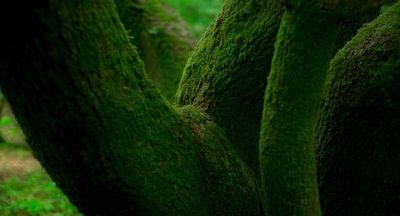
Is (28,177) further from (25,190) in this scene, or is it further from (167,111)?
(167,111)

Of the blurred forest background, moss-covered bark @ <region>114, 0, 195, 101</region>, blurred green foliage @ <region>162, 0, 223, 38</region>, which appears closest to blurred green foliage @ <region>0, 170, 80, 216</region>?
the blurred forest background

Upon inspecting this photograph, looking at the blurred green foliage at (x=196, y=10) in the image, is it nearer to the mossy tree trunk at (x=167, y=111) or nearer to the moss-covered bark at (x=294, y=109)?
the mossy tree trunk at (x=167, y=111)

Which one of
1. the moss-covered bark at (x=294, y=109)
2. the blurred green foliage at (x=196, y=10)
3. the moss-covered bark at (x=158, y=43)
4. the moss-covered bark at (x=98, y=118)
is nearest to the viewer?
the moss-covered bark at (x=98, y=118)

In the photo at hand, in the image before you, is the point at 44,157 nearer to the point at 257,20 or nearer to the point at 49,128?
the point at 49,128

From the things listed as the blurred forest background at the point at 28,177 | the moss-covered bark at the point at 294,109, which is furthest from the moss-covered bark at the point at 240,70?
the blurred forest background at the point at 28,177

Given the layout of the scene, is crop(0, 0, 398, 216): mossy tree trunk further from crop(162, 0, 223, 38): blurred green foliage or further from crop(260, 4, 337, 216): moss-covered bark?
crop(162, 0, 223, 38): blurred green foliage

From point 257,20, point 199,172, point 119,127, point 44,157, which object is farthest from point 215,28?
point 44,157

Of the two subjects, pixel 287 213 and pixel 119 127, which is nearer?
pixel 119 127
